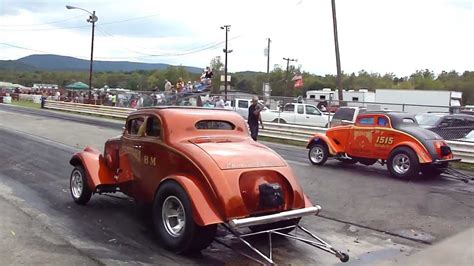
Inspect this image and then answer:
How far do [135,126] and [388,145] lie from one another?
23.3ft

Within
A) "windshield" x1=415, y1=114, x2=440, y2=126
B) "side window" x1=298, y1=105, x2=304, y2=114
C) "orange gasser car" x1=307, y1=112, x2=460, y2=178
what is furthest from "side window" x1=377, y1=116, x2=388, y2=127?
"side window" x1=298, y1=105, x2=304, y2=114

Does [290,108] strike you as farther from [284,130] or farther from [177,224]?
[177,224]

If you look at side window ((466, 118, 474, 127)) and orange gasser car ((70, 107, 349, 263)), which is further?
side window ((466, 118, 474, 127))

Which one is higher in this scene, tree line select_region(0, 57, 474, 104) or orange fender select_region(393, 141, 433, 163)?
tree line select_region(0, 57, 474, 104)

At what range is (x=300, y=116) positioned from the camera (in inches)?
1062

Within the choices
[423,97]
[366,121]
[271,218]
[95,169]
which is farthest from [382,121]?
[423,97]

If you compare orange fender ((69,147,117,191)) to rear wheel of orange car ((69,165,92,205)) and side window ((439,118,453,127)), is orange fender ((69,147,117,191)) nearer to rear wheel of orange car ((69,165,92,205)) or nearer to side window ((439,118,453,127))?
rear wheel of orange car ((69,165,92,205))

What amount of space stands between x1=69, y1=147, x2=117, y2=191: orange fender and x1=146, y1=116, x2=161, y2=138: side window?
1198 mm

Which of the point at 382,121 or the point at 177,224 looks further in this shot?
the point at 382,121

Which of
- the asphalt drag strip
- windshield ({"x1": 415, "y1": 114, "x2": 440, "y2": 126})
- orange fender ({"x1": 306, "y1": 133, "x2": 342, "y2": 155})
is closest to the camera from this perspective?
the asphalt drag strip

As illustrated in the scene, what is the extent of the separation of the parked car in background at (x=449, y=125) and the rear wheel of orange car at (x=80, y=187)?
12440 millimetres

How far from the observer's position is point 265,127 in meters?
22.2

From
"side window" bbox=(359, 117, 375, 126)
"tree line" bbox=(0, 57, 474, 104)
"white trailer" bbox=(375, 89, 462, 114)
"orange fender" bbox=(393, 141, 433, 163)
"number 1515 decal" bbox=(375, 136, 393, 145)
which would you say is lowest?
"orange fender" bbox=(393, 141, 433, 163)

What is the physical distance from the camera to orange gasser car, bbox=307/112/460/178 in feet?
38.5
